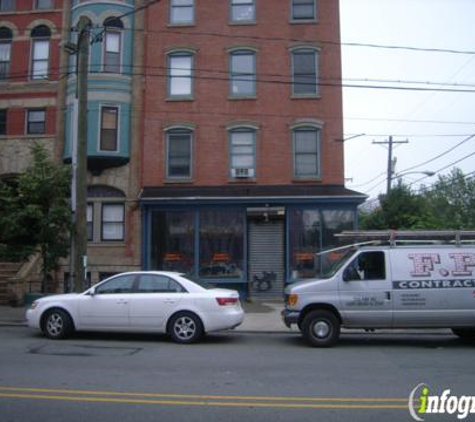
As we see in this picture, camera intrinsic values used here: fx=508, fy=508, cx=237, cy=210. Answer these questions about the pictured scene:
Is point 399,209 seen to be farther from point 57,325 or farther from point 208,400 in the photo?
point 208,400

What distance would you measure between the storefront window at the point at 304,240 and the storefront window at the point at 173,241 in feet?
12.8

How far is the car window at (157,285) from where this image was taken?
10914 millimetres

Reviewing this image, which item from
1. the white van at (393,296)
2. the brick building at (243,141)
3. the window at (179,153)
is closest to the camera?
the white van at (393,296)

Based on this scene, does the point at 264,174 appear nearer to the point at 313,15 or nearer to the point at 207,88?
the point at 207,88

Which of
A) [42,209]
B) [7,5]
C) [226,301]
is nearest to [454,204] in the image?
[226,301]

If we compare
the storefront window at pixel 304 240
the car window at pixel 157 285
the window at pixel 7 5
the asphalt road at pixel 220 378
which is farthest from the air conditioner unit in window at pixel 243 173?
the window at pixel 7 5

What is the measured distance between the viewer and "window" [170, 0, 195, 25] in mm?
21516

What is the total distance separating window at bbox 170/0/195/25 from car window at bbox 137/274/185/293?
14.0m

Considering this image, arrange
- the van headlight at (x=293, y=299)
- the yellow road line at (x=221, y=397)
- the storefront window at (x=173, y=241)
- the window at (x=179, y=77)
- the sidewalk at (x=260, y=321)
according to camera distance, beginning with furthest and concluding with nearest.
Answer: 1. the window at (x=179, y=77)
2. the storefront window at (x=173, y=241)
3. the sidewalk at (x=260, y=321)
4. the van headlight at (x=293, y=299)
5. the yellow road line at (x=221, y=397)

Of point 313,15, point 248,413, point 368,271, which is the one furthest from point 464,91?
point 248,413

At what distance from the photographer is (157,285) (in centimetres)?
1102

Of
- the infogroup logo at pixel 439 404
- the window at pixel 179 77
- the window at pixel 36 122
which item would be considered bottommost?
the infogroup logo at pixel 439 404

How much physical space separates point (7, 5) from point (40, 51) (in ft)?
9.66

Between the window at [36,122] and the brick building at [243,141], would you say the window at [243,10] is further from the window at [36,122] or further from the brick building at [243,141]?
the window at [36,122]
